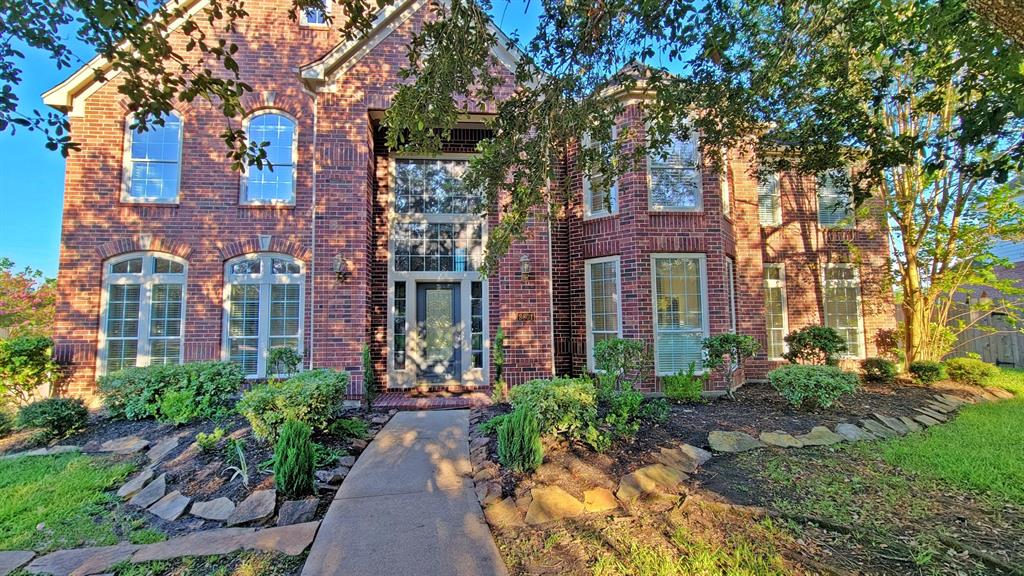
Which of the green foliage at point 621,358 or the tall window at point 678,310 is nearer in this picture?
the green foliage at point 621,358

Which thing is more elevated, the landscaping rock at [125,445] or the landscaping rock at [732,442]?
the landscaping rock at [732,442]

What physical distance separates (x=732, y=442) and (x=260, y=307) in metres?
8.03

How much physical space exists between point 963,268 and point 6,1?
47.0ft

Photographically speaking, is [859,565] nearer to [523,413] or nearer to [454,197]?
[523,413]

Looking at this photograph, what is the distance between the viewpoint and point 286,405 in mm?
4438

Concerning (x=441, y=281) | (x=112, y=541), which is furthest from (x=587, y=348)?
(x=112, y=541)

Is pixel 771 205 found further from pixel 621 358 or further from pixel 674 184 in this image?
pixel 621 358

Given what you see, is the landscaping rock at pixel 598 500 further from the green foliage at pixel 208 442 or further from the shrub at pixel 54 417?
the shrub at pixel 54 417

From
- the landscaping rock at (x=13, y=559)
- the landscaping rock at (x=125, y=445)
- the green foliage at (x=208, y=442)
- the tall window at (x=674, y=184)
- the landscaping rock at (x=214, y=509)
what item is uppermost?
the tall window at (x=674, y=184)

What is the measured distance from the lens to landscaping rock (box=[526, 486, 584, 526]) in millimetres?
3252

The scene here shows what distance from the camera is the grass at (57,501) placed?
10.5ft

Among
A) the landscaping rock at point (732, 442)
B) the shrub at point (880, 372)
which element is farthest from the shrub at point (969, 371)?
the landscaping rock at point (732, 442)

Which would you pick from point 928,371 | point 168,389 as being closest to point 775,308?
point 928,371

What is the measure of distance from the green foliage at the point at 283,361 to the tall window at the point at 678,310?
6488 mm
